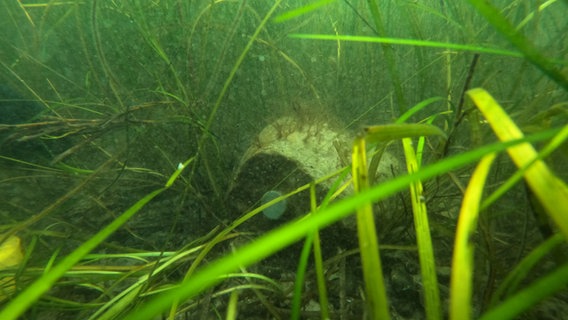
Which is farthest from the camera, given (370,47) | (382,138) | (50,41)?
(50,41)

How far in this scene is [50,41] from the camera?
359 centimetres

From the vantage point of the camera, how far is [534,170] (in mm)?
548

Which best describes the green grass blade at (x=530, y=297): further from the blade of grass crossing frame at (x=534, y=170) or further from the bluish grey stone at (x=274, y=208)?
the bluish grey stone at (x=274, y=208)

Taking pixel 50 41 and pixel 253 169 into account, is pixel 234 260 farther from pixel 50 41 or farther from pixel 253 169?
pixel 50 41

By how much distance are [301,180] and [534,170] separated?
1.15 meters

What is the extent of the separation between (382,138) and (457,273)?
267 millimetres

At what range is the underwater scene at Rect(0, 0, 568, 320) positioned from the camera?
Answer: 565 mm

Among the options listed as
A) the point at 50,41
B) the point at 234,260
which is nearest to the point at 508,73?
the point at 234,260

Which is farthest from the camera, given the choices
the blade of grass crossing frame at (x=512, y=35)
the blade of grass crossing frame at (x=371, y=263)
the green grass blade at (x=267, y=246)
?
the blade of grass crossing frame at (x=512, y=35)

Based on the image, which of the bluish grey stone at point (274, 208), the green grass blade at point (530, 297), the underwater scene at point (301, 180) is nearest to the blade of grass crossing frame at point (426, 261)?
the underwater scene at point (301, 180)

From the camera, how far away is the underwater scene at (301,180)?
1.86 feet

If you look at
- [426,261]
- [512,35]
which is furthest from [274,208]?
[512,35]

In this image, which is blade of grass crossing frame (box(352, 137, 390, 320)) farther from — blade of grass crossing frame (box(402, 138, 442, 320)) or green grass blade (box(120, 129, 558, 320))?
blade of grass crossing frame (box(402, 138, 442, 320))

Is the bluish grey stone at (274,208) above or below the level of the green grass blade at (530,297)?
above
